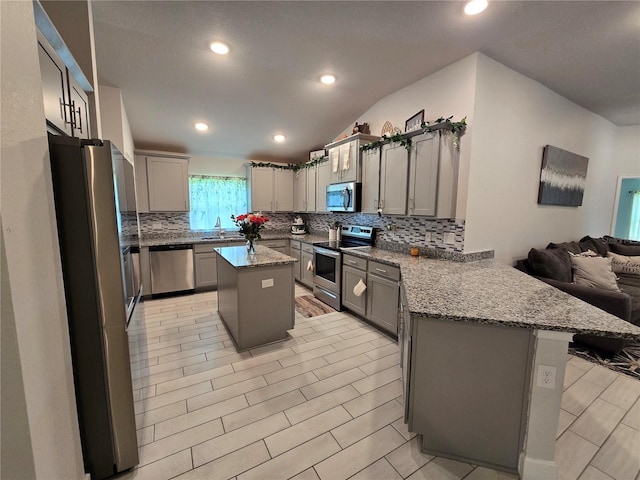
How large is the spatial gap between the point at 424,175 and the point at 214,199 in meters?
3.93

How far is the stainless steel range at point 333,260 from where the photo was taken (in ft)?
Result: 12.0

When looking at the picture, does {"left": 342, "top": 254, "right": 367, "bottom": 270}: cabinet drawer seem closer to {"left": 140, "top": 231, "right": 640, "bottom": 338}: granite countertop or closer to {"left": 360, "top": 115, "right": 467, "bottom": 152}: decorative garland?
{"left": 140, "top": 231, "right": 640, "bottom": 338}: granite countertop

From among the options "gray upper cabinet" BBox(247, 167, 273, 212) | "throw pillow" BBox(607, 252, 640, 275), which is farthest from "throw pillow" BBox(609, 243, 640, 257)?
"gray upper cabinet" BBox(247, 167, 273, 212)

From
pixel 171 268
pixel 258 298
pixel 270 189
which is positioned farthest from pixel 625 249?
pixel 171 268

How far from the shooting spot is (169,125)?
399cm

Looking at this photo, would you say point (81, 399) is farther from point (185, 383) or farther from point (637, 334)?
point (637, 334)

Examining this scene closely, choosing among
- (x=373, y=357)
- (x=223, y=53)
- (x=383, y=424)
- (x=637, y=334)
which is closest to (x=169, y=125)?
(x=223, y=53)

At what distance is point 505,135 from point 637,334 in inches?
91.0

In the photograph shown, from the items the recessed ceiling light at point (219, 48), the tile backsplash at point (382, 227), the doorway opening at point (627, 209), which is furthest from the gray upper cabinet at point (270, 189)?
the doorway opening at point (627, 209)

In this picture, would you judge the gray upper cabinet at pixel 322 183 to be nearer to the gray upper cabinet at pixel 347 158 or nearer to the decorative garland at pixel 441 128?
the gray upper cabinet at pixel 347 158

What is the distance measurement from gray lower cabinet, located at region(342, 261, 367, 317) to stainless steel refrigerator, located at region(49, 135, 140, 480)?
239cm

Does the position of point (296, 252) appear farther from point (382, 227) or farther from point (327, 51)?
point (327, 51)

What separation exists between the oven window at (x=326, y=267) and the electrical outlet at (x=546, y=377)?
8.16ft

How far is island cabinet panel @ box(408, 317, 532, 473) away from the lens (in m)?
1.43
